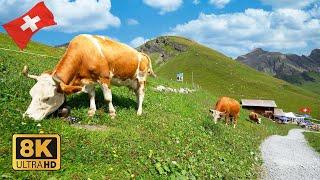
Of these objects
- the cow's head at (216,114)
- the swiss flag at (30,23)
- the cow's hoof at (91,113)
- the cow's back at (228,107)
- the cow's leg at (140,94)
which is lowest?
the cow's head at (216,114)

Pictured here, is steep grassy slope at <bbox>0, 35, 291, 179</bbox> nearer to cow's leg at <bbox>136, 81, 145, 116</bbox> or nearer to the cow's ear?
cow's leg at <bbox>136, 81, 145, 116</bbox>

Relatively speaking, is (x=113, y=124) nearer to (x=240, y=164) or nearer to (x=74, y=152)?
(x=74, y=152)

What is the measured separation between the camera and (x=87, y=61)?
19.7 meters

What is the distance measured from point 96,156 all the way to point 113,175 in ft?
4.27

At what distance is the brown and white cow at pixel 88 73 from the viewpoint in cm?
1780

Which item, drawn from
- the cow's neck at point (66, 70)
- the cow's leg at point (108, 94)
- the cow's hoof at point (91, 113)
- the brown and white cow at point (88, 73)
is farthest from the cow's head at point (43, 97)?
the cow's leg at point (108, 94)

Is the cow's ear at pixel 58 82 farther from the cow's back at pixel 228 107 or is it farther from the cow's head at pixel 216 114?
the cow's back at pixel 228 107

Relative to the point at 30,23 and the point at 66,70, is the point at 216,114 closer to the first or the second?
the point at 30,23

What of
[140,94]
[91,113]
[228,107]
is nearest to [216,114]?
[228,107]

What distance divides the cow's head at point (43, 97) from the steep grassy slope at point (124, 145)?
1.40ft

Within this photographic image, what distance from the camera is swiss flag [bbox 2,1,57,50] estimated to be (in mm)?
22516

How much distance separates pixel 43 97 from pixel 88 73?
2.98 meters

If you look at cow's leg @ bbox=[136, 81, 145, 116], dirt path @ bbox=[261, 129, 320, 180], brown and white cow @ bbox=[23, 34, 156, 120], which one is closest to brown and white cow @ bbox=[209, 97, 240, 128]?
dirt path @ bbox=[261, 129, 320, 180]

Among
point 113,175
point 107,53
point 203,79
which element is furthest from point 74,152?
point 203,79
